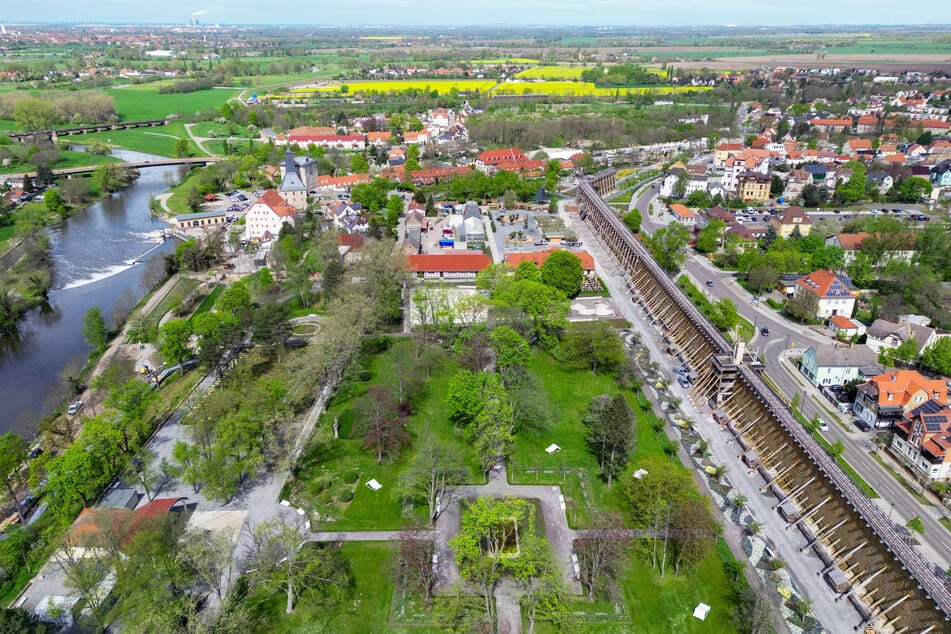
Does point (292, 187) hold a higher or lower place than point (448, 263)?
higher

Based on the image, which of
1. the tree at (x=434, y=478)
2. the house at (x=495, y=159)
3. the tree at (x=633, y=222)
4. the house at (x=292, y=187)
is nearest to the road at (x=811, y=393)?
the tree at (x=633, y=222)

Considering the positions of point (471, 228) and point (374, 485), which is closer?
point (374, 485)

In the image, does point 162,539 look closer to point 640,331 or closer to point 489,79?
point 640,331

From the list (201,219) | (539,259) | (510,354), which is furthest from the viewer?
(201,219)

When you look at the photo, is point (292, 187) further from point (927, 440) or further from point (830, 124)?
point (830, 124)

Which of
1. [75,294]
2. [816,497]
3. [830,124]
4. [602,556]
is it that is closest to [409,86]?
[830,124]

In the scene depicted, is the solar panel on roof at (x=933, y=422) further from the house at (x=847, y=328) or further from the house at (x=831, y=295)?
the house at (x=831, y=295)

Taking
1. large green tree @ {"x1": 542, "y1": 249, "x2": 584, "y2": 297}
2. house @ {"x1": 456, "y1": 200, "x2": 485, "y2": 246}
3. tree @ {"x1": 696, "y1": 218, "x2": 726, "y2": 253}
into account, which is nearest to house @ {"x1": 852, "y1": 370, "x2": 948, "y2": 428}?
large green tree @ {"x1": 542, "y1": 249, "x2": 584, "y2": 297}
